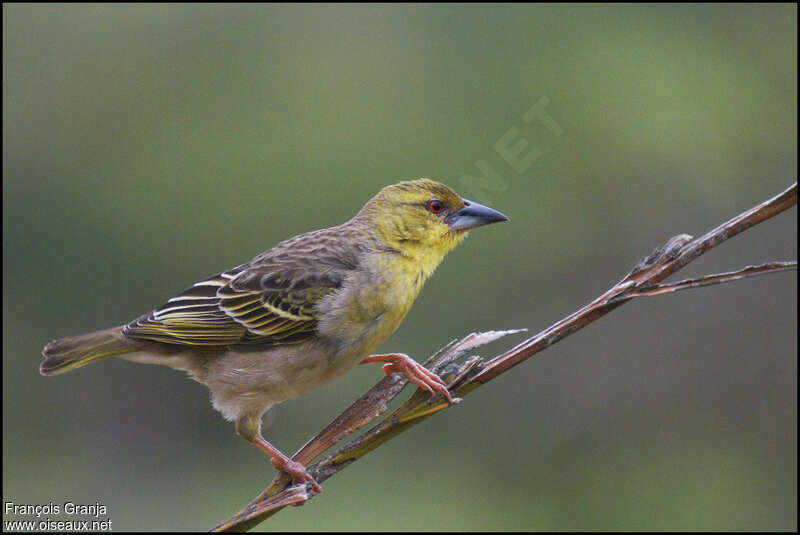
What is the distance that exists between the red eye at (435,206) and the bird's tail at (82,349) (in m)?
1.11

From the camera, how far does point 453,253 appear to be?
4887 mm

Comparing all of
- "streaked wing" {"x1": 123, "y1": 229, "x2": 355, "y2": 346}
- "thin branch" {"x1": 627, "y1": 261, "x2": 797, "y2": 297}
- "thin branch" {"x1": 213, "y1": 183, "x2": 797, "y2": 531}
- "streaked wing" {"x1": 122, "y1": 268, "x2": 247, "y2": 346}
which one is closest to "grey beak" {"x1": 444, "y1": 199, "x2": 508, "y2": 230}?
"streaked wing" {"x1": 123, "y1": 229, "x2": 355, "y2": 346}

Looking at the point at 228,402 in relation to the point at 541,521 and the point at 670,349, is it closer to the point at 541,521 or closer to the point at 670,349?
the point at 541,521

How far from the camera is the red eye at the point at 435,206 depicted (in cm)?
269

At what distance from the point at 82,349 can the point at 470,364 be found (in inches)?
59.4

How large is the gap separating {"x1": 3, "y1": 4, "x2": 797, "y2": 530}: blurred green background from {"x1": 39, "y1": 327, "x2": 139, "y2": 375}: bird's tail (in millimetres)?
2140

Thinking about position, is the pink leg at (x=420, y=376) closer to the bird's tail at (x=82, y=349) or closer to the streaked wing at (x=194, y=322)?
the streaked wing at (x=194, y=322)

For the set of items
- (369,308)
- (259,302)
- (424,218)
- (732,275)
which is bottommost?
(732,275)

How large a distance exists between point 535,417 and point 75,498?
121 inches

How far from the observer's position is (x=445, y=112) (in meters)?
5.42

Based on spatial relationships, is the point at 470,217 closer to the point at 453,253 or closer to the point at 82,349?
the point at 82,349

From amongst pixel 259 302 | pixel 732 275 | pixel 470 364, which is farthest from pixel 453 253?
pixel 732 275

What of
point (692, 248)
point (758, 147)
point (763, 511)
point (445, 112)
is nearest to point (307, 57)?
point (445, 112)

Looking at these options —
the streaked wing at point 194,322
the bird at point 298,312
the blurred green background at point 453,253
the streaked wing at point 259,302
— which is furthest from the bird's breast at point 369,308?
the blurred green background at point 453,253
